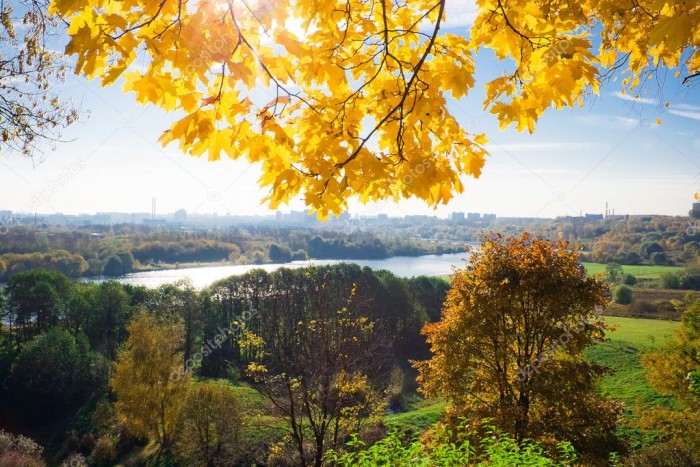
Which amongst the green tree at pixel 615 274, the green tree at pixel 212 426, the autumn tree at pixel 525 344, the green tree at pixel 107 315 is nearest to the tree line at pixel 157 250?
the green tree at pixel 107 315

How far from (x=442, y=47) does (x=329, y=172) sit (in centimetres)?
98

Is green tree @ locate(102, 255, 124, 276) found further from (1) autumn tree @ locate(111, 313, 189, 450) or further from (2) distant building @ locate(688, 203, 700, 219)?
(2) distant building @ locate(688, 203, 700, 219)

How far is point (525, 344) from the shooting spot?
10.5m

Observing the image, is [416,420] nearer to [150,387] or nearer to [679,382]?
[679,382]

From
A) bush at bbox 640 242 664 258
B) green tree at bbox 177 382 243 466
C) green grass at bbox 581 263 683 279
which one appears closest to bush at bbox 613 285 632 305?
green grass at bbox 581 263 683 279

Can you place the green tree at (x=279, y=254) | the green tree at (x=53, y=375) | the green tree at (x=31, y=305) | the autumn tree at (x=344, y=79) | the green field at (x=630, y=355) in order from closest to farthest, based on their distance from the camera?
the autumn tree at (x=344, y=79), the green field at (x=630, y=355), the green tree at (x=53, y=375), the green tree at (x=31, y=305), the green tree at (x=279, y=254)

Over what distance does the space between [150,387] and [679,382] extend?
22.3m

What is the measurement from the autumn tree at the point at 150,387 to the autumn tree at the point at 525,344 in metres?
15.2

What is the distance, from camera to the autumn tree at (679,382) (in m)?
12.6

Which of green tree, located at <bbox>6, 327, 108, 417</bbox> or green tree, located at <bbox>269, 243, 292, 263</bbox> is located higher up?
green tree, located at <bbox>269, 243, 292, 263</bbox>

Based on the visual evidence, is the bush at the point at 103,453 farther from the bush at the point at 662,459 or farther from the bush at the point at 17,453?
the bush at the point at 662,459

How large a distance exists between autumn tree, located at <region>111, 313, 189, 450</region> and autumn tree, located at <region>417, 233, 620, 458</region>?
598 inches

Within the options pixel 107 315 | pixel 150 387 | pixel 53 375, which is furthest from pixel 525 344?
pixel 107 315

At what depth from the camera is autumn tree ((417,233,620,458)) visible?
31.3ft
